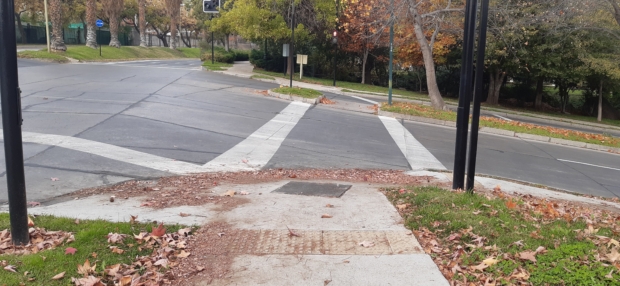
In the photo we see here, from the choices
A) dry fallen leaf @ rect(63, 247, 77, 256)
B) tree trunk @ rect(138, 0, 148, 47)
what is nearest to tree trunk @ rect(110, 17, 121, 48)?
tree trunk @ rect(138, 0, 148, 47)

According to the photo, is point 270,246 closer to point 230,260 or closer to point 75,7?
point 230,260

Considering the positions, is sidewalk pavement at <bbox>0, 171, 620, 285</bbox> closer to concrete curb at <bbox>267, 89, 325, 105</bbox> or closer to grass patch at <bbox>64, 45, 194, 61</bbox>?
concrete curb at <bbox>267, 89, 325, 105</bbox>

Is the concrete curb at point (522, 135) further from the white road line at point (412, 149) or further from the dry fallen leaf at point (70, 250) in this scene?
the dry fallen leaf at point (70, 250)

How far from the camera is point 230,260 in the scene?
4758 mm

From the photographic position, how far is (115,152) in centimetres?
996

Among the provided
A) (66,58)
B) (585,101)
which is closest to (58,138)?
(66,58)

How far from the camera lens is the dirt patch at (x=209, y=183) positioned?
698cm

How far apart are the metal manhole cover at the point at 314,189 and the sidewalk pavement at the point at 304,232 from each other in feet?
0.05

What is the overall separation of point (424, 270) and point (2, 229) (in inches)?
169

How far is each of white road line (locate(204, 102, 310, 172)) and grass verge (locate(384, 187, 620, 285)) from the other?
3916mm

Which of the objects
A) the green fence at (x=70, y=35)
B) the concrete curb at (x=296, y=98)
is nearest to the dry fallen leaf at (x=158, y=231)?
the concrete curb at (x=296, y=98)

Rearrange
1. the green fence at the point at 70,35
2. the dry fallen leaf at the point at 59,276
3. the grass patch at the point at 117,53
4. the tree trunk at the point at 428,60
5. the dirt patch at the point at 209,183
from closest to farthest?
the dry fallen leaf at the point at 59,276 → the dirt patch at the point at 209,183 → the tree trunk at the point at 428,60 → the grass patch at the point at 117,53 → the green fence at the point at 70,35

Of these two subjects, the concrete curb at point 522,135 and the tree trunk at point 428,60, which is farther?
the tree trunk at point 428,60

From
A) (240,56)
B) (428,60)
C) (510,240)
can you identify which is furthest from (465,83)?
(240,56)
